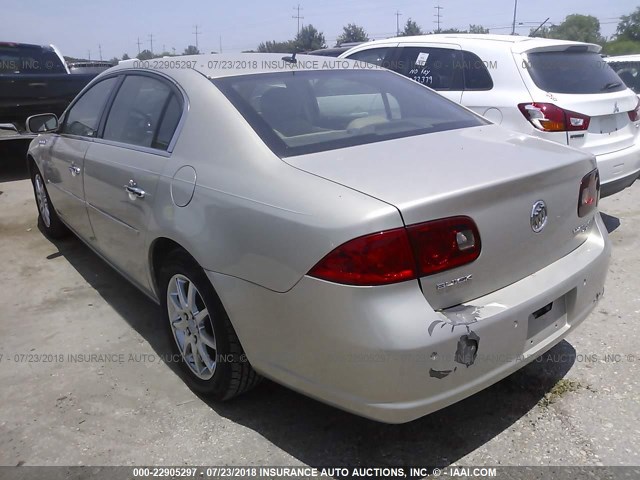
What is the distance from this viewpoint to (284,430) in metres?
2.64

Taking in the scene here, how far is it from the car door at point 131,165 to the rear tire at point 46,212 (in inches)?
61.5

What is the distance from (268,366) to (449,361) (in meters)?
0.72

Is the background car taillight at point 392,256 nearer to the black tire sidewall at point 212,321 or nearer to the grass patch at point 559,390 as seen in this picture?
the black tire sidewall at point 212,321

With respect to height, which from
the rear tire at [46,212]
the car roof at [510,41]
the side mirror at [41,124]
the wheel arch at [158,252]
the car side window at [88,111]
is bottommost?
the rear tire at [46,212]

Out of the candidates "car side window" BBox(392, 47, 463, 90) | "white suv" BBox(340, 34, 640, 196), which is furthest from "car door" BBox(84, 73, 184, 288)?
"car side window" BBox(392, 47, 463, 90)

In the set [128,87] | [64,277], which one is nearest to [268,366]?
[128,87]

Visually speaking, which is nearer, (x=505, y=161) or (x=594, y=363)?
(x=505, y=161)

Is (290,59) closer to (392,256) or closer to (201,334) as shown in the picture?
(201,334)

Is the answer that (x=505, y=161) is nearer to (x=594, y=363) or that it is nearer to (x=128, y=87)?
(x=594, y=363)

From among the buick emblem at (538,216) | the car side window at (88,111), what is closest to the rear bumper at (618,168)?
the buick emblem at (538,216)

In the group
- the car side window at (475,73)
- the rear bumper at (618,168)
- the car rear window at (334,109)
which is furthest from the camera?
the car side window at (475,73)

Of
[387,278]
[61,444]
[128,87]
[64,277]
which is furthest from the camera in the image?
[64,277]

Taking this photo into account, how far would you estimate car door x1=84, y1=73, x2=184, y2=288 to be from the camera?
117 inches

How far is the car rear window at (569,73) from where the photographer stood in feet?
15.8
